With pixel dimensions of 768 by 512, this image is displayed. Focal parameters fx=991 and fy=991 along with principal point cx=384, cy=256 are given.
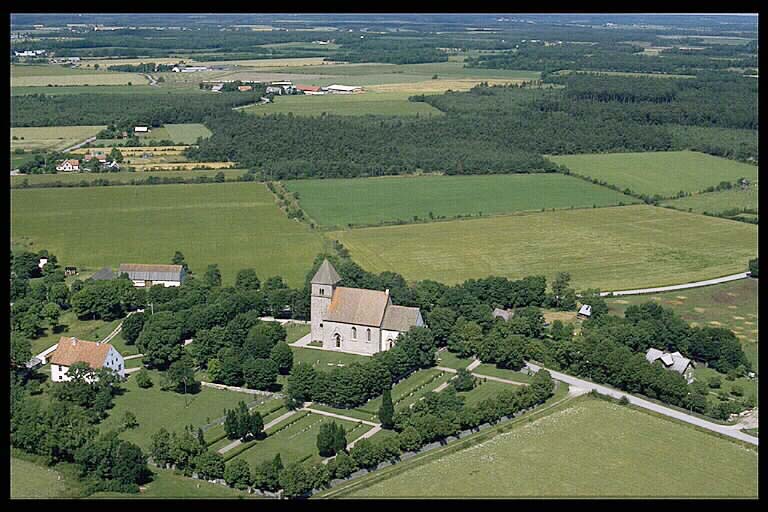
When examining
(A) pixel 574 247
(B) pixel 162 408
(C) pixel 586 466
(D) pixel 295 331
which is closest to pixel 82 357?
(B) pixel 162 408

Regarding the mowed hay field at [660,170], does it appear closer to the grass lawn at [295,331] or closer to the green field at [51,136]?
the grass lawn at [295,331]

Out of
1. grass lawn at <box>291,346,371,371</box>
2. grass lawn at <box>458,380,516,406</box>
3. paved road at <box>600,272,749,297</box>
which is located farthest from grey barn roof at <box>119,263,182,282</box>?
paved road at <box>600,272,749,297</box>

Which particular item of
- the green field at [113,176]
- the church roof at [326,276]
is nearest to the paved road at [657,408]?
the church roof at [326,276]

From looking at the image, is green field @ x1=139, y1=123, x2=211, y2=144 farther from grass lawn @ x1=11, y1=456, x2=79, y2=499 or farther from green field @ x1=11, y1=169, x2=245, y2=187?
grass lawn @ x1=11, y1=456, x2=79, y2=499

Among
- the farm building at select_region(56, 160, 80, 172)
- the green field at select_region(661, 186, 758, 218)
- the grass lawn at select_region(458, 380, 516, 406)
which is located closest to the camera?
the grass lawn at select_region(458, 380, 516, 406)
